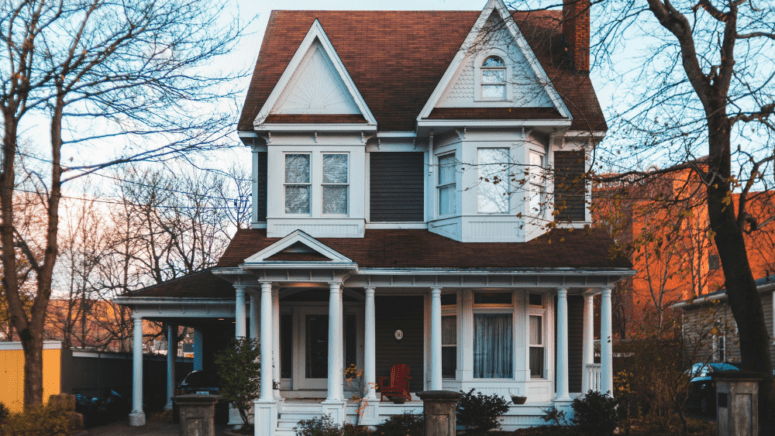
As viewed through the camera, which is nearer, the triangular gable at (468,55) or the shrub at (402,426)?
the shrub at (402,426)

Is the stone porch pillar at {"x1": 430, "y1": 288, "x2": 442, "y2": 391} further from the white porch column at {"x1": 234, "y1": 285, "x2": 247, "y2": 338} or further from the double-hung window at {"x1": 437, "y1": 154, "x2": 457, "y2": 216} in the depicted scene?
the white porch column at {"x1": 234, "y1": 285, "x2": 247, "y2": 338}

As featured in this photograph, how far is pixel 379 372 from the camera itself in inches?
706

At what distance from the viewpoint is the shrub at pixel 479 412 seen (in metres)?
15.2

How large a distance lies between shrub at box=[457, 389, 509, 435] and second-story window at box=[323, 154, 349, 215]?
5520 mm

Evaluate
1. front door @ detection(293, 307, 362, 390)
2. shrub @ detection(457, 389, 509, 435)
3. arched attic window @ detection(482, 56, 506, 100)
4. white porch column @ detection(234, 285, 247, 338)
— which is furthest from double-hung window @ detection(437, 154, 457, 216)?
white porch column @ detection(234, 285, 247, 338)

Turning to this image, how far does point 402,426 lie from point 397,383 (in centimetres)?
178

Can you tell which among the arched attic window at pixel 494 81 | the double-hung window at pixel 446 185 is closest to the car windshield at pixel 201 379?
the double-hung window at pixel 446 185

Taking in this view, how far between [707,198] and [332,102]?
9.35 meters

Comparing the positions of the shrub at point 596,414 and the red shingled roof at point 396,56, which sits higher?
the red shingled roof at point 396,56

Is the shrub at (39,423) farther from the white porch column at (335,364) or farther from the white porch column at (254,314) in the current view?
the white porch column at (335,364)

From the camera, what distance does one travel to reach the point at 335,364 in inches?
604

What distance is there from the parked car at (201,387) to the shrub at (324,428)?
3.63 meters

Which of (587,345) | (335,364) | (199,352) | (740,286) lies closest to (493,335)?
(587,345)

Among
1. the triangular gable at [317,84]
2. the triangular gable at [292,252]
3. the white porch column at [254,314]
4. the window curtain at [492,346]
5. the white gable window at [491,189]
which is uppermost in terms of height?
the triangular gable at [317,84]
